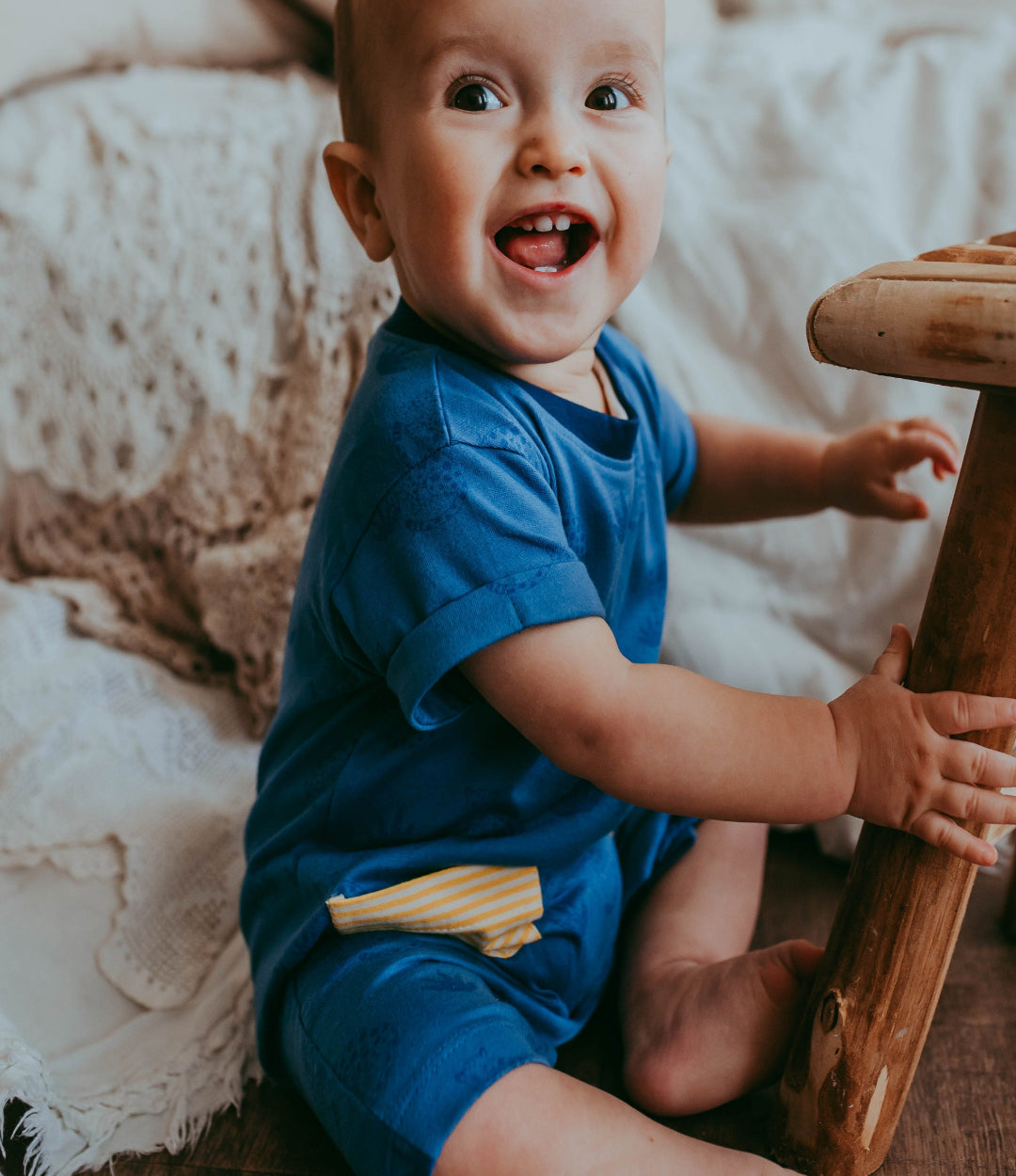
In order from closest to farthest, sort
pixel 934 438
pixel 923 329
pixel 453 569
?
pixel 923 329, pixel 453 569, pixel 934 438

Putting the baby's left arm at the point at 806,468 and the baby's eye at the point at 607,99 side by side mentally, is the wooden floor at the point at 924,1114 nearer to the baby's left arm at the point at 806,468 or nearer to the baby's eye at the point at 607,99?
the baby's left arm at the point at 806,468

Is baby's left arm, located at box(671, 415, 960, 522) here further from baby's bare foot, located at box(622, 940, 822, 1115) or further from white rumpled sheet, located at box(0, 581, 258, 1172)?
white rumpled sheet, located at box(0, 581, 258, 1172)

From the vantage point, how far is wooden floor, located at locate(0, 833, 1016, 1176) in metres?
0.60

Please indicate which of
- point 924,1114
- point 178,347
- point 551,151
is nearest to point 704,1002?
point 924,1114

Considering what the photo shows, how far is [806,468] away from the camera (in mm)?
809

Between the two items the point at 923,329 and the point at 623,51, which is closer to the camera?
the point at 923,329

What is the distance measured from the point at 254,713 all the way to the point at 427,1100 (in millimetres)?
474

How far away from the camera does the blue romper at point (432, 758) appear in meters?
Result: 0.54

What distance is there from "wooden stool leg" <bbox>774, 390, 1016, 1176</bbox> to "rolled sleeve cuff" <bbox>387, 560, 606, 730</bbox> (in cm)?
18

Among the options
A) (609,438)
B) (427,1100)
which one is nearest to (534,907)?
(427,1100)

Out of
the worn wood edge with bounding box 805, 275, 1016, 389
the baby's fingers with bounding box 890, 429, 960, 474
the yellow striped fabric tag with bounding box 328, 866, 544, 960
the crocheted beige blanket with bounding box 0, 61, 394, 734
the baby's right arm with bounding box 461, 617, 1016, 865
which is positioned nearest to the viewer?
the worn wood edge with bounding box 805, 275, 1016, 389

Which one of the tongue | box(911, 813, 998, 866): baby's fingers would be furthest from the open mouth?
box(911, 813, 998, 866): baby's fingers

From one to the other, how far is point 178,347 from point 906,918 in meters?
0.76

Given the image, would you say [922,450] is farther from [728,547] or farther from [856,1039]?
[856,1039]
